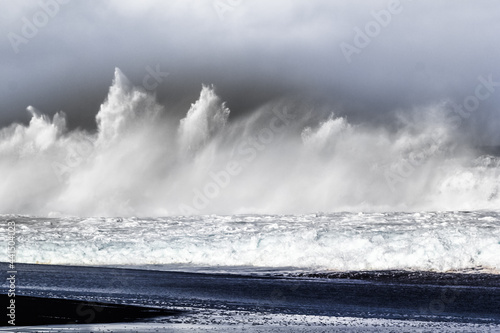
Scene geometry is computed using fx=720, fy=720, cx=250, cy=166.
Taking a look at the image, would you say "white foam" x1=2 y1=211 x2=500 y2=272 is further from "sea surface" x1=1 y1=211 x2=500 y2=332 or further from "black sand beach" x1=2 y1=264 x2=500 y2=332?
"black sand beach" x1=2 y1=264 x2=500 y2=332

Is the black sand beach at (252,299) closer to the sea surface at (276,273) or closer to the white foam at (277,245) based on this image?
the sea surface at (276,273)

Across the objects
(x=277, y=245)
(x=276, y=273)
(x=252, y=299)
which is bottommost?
(x=252, y=299)

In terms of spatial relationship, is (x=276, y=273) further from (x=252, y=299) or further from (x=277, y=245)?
(x=252, y=299)

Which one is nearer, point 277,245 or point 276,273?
point 276,273

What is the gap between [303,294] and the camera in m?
15.5

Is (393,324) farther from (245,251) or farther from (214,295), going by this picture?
(245,251)

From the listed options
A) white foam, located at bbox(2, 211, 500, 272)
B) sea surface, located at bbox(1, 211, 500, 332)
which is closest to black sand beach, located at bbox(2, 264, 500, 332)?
sea surface, located at bbox(1, 211, 500, 332)

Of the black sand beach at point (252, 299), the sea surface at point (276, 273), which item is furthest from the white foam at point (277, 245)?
the black sand beach at point (252, 299)

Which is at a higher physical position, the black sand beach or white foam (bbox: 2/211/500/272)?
white foam (bbox: 2/211/500/272)

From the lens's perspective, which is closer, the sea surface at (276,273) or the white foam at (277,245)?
the sea surface at (276,273)

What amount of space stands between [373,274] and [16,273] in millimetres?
9673

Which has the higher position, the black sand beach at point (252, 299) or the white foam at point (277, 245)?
the white foam at point (277, 245)

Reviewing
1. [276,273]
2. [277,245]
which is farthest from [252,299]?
[277,245]

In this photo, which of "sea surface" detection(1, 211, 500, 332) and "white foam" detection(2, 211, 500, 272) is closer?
"sea surface" detection(1, 211, 500, 332)
